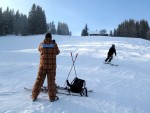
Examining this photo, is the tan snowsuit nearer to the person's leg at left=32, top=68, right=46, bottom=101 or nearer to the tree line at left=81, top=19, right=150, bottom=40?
the person's leg at left=32, top=68, right=46, bottom=101

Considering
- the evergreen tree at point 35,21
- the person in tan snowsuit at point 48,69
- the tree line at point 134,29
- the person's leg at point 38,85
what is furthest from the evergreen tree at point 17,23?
the person's leg at point 38,85

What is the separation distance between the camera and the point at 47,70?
771 centimetres

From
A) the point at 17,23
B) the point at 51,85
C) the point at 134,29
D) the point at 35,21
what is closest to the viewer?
the point at 51,85

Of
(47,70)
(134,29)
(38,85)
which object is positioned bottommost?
(38,85)

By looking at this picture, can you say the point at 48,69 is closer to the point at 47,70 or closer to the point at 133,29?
the point at 47,70

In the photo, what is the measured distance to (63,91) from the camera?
8.77 meters

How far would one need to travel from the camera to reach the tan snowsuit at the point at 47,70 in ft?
24.9

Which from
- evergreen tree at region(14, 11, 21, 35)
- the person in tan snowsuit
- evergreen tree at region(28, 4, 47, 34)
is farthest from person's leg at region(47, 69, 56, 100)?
evergreen tree at region(14, 11, 21, 35)

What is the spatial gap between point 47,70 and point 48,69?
0.17ft

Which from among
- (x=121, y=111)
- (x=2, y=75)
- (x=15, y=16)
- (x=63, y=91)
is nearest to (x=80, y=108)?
(x=121, y=111)

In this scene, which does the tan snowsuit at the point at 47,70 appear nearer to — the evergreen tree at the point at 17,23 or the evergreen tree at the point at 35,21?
the evergreen tree at the point at 35,21

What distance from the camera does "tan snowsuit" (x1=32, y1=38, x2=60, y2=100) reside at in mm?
7581

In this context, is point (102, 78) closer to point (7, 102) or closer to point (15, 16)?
point (7, 102)

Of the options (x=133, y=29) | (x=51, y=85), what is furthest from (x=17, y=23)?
(x=51, y=85)
